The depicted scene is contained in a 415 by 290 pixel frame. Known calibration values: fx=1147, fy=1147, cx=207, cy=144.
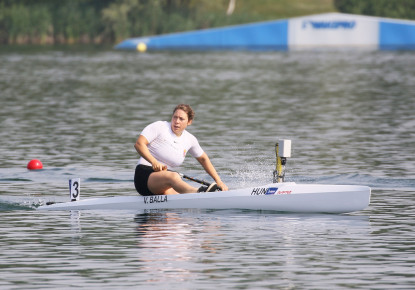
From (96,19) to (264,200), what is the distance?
80.2 meters


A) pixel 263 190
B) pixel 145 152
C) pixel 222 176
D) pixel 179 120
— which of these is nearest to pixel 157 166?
pixel 145 152

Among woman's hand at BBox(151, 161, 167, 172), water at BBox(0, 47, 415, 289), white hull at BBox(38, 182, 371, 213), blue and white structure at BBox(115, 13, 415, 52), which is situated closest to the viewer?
water at BBox(0, 47, 415, 289)

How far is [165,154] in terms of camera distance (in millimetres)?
17141

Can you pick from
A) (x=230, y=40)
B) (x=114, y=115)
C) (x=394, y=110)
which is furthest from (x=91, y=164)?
(x=230, y=40)

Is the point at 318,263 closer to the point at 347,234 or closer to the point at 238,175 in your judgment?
the point at 347,234

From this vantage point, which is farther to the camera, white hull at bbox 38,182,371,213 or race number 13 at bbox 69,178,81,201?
race number 13 at bbox 69,178,81,201

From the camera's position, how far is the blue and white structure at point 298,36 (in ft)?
289

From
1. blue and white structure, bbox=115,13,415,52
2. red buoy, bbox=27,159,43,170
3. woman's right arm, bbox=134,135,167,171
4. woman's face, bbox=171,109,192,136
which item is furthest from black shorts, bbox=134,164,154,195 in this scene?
blue and white structure, bbox=115,13,415,52

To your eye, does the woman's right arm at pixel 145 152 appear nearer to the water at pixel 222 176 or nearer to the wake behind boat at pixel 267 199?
the wake behind boat at pixel 267 199

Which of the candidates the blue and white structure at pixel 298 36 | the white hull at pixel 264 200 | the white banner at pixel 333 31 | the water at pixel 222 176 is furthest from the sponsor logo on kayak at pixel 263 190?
the blue and white structure at pixel 298 36

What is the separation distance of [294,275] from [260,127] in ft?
62.2

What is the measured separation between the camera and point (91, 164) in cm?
2255

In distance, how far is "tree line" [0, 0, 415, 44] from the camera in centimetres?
9188

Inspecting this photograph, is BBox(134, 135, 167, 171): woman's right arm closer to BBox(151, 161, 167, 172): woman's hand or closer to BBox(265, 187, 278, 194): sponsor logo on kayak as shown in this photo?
BBox(151, 161, 167, 172): woman's hand
